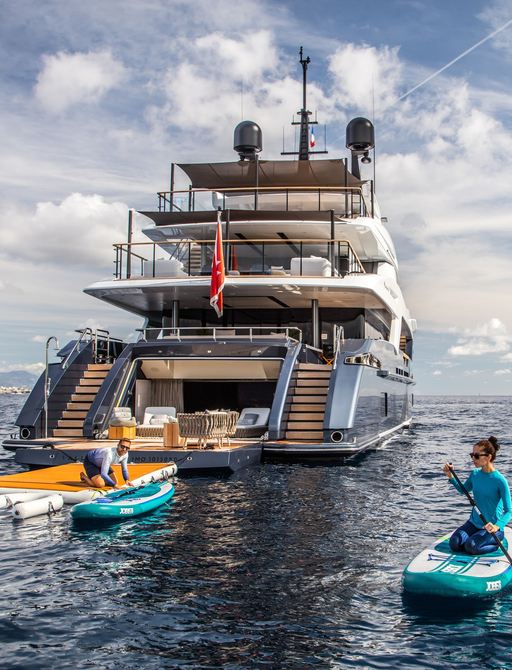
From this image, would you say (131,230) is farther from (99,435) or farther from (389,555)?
(389,555)

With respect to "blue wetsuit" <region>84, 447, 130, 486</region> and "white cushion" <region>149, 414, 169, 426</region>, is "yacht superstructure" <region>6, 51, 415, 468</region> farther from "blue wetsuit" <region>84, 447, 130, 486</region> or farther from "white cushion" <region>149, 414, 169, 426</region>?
"blue wetsuit" <region>84, 447, 130, 486</region>

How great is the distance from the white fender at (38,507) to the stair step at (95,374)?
7.28 meters

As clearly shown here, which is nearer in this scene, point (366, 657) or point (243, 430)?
point (366, 657)

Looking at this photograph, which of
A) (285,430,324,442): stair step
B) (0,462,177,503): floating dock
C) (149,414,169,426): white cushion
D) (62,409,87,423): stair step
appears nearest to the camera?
(0,462,177,503): floating dock

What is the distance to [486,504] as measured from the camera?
8.40m

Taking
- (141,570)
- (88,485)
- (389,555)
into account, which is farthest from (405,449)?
(141,570)

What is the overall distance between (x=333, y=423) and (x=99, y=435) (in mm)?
5391

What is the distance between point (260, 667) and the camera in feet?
19.4

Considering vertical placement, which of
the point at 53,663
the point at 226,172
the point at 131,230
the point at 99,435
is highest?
the point at 226,172

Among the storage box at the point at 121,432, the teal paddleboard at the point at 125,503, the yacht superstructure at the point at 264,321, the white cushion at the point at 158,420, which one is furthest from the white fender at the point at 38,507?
the white cushion at the point at 158,420

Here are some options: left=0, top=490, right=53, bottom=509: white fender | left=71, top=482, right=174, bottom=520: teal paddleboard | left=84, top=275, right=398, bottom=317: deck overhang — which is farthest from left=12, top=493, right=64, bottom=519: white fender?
left=84, top=275, right=398, bottom=317: deck overhang

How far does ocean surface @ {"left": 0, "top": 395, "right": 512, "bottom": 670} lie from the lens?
625 centimetres

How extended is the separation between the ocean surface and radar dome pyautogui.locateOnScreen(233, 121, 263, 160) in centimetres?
2033

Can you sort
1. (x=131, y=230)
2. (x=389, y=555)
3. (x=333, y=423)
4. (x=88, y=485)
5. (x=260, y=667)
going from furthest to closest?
(x=131, y=230)
(x=333, y=423)
(x=88, y=485)
(x=389, y=555)
(x=260, y=667)
